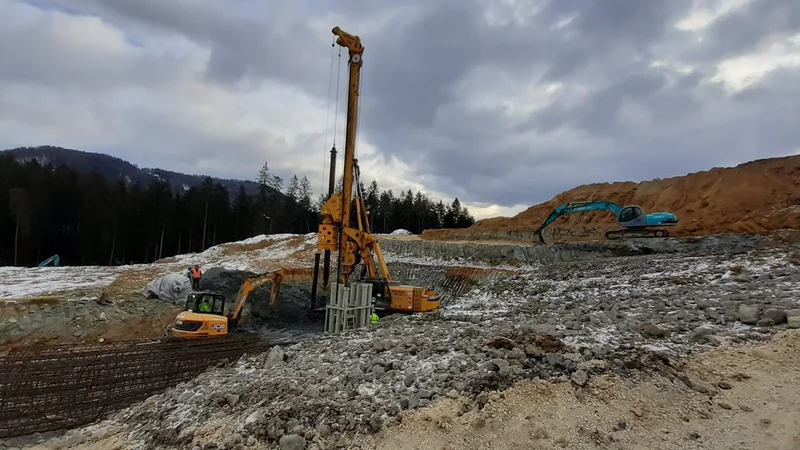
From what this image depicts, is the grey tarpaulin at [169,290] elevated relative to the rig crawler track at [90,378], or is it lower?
elevated

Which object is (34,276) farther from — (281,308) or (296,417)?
(296,417)

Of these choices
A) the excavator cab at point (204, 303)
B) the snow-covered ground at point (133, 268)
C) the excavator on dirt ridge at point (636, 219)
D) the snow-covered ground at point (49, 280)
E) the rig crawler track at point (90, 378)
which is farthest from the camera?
the snow-covered ground at point (133, 268)

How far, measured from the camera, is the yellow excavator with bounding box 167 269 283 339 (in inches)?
506

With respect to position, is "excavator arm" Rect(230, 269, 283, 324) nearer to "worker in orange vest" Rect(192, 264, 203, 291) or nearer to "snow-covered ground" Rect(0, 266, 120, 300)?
"worker in orange vest" Rect(192, 264, 203, 291)

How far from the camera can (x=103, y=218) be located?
1599 inches

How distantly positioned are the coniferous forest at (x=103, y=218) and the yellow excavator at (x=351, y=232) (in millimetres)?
16653

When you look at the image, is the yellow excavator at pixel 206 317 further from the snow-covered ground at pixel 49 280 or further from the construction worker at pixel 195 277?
the snow-covered ground at pixel 49 280

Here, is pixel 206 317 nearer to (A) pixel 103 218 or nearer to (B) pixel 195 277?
(B) pixel 195 277

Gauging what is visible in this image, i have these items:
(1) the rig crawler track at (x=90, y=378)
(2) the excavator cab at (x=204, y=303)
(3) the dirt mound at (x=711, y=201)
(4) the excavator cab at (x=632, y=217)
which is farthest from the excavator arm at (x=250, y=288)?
(3) the dirt mound at (x=711, y=201)

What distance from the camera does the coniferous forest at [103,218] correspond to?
38094 millimetres

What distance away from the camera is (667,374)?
598cm

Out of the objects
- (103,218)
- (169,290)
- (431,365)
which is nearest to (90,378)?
(431,365)

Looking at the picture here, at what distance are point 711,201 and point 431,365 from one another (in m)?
24.0

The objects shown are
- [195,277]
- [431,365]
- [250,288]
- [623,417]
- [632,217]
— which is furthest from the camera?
[632,217]
